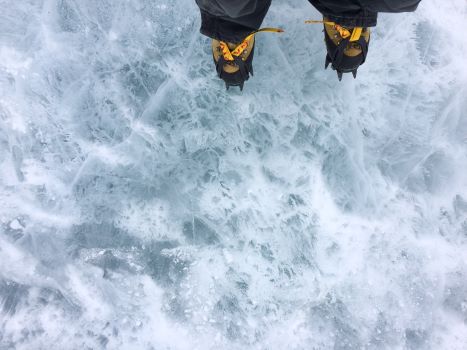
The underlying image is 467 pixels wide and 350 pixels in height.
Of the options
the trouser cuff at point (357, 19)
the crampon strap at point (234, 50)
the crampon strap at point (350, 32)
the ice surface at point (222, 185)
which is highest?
the trouser cuff at point (357, 19)

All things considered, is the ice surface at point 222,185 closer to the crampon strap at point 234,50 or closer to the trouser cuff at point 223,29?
the crampon strap at point 234,50

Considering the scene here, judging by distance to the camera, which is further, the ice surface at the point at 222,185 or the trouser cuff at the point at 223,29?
the ice surface at the point at 222,185

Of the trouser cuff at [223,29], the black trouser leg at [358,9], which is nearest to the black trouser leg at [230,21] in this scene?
the trouser cuff at [223,29]

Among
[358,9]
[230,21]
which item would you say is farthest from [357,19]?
[230,21]

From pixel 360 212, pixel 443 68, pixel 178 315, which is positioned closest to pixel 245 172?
pixel 360 212

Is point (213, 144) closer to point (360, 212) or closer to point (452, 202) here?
point (360, 212)
